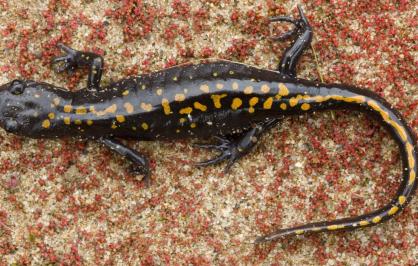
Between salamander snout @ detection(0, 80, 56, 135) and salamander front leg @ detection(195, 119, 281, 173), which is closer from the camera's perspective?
salamander snout @ detection(0, 80, 56, 135)

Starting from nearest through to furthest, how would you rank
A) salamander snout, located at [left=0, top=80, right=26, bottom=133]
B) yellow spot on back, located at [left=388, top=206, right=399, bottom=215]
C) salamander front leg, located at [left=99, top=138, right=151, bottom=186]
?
salamander snout, located at [left=0, top=80, right=26, bottom=133], yellow spot on back, located at [left=388, top=206, right=399, bottom=215], salamander front leg, located at [left=99, top=138, right=151, bottom=186]

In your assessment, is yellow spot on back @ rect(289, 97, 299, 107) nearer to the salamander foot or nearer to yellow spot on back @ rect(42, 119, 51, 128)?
the salamander foot

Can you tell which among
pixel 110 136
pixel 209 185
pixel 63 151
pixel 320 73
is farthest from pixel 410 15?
pixel 63 151

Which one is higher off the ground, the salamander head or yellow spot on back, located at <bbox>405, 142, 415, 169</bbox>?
yellow spot on back, located at <bbox>405, 142, 415, 169</bbox>

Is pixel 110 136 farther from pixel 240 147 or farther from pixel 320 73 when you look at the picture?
pixel 320 73

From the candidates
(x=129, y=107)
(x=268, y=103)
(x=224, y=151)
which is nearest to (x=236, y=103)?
(x=268, y=103)

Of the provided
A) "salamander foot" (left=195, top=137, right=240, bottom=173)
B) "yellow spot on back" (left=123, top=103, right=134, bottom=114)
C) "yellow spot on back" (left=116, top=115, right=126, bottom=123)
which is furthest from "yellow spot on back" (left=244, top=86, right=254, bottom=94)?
"yellow spot on back" (left=116, top=115, right=126, bottom=123)

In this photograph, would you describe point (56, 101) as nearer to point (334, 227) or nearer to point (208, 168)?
point (208, 168)

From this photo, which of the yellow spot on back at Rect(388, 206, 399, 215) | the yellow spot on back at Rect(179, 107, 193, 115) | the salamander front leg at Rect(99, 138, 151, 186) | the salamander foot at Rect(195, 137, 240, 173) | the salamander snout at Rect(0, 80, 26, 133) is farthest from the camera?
the salamander foot at Rect(195, 137, 240, 173)

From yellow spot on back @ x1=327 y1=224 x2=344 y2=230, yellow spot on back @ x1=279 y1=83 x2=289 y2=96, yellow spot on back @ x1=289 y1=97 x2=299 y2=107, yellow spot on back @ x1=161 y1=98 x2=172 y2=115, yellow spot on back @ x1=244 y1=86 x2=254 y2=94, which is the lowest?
yellow spot on back @ x1=327 y1=224 x2=344 y2=230

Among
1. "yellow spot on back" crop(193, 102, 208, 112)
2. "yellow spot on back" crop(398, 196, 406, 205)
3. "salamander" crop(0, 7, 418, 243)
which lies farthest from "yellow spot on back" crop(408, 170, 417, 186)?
"yellow spot on back" crop(193, 102, 208, 112)
